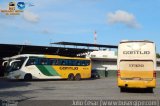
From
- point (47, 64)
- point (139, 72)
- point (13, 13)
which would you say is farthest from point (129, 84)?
point (47, 64)

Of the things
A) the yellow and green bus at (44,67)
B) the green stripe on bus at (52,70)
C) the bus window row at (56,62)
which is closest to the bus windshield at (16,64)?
the yellow and green bus at (44,67)

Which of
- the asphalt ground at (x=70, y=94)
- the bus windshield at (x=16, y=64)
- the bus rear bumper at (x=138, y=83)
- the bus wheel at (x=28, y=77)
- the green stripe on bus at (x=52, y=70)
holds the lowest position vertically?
the asphalt ground at (x=70, y=94)

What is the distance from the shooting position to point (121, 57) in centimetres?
2467

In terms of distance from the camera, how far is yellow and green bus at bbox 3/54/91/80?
142ft

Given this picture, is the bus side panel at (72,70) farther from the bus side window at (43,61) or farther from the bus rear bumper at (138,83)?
the bus rear bumper at (138,83)

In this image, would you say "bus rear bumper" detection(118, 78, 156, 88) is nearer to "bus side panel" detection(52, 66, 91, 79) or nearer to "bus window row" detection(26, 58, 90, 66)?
"bus window row" detection(26, 58, 90, 66)

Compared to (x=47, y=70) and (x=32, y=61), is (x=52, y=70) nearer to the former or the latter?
(x=47, y=70)

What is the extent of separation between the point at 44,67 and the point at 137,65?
21.8 metres

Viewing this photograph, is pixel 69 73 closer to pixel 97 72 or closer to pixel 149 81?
pixel 97 72

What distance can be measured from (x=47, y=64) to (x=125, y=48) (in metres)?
21.4

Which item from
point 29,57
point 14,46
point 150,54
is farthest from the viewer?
point 14,46

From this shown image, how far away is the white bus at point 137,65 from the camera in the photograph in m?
24.1

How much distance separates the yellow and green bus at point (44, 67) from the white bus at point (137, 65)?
2024cm

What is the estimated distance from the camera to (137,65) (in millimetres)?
24172
